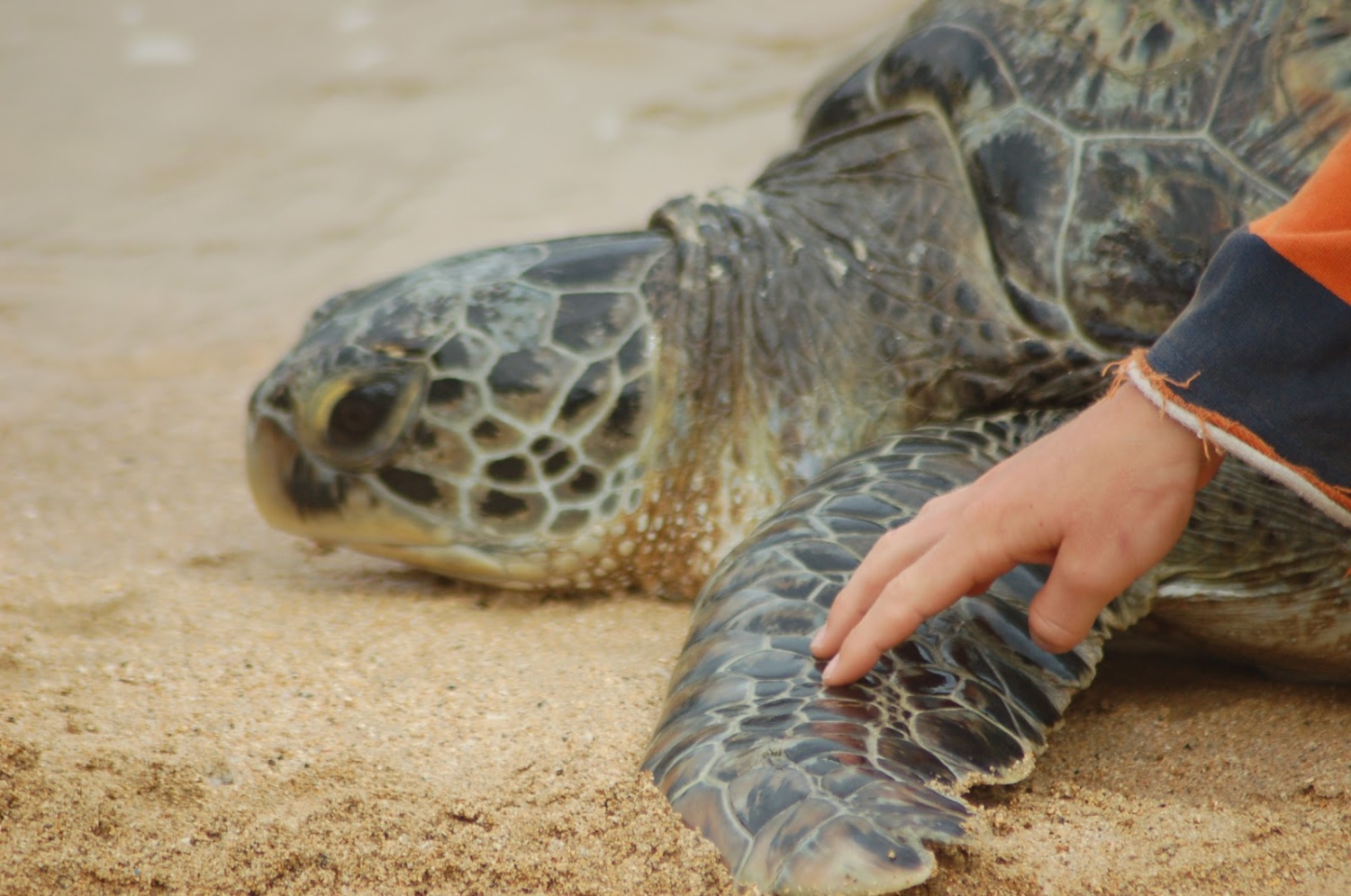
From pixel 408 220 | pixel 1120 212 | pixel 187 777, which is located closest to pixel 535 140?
pixel 408 220

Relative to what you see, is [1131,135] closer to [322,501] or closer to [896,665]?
[896,665]

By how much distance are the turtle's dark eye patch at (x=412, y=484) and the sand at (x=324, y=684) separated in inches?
6.9

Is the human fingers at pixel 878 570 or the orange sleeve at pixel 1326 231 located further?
the human fingers at pixel 878 570

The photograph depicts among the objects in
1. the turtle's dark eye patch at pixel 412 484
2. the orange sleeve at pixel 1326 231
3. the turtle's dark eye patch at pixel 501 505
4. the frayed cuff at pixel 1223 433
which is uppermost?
the orange sleeve at pixel 1326 231

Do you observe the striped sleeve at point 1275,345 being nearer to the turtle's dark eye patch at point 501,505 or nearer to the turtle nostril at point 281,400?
the turtle's dark eye patch at point 501,505

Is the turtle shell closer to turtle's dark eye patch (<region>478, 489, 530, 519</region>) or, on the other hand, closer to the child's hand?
the child's hand

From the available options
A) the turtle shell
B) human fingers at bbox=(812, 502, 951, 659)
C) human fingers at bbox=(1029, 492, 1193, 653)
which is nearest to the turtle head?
the turtle shell

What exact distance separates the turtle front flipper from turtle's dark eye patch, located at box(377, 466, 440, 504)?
22.8 inches

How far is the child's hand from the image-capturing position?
1.08 meters

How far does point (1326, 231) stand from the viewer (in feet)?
3.36

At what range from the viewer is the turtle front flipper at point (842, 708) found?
103 cm

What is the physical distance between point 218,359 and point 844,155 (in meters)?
2.32

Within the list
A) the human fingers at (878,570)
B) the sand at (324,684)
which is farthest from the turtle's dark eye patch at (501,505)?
the human fingers at (878,570)

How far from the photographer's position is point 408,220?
4699 mm
